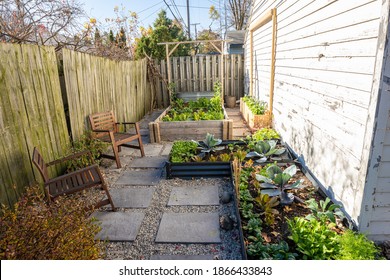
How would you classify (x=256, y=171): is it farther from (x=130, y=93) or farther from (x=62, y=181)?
(x=130, y=93)

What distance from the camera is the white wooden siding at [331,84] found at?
2.09 meters

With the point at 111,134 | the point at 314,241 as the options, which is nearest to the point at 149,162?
the point at 111,134

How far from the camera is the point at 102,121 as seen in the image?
4.49 meters

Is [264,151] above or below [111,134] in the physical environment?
below

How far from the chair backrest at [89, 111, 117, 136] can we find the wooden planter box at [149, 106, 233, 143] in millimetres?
802

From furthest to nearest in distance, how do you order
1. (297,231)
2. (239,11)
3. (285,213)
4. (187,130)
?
(239,11) < (187,130) < (285,213) < (297,231)

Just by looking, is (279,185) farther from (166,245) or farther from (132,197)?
(132,197)

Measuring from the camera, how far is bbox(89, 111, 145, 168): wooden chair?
3871mm

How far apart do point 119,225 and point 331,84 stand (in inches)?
107

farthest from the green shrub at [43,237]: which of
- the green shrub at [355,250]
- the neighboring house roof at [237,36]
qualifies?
the neighboring house roof at [237,36]

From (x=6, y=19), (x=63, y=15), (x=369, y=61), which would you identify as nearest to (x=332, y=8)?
(x=369, y=61)

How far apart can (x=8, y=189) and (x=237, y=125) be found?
493 centimetres

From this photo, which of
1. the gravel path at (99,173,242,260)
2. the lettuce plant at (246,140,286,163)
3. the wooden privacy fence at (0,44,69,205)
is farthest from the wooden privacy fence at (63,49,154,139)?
the lettuce plant at (246,140,286,163)

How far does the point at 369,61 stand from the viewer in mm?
1975
